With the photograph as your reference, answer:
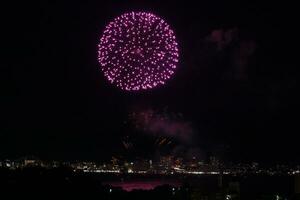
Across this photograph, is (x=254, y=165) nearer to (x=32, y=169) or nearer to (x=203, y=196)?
(x=203, y=196)

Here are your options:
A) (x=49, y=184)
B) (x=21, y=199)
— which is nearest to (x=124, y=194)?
(x=49, y=184)

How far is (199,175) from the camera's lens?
91.8 metres

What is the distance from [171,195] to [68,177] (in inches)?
295

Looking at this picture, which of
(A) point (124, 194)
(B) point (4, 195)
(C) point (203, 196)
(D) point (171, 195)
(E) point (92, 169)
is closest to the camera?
(B) point (4, 195)

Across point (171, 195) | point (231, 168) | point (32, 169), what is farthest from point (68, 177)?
point (231, 168)

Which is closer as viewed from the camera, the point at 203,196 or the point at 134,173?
the point at 203,196

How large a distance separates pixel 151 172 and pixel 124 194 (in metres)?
61.5

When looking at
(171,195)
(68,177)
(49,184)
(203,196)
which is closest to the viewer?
(49,184)

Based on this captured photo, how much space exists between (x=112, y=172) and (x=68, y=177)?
65589 mm

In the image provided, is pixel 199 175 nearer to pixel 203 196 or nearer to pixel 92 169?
pixel 92 169

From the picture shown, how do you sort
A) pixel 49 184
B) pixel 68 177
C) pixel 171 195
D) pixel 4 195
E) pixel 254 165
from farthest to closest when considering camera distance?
pixel 254 165, pixel 171 195, pixel 68 177, pixel 49 184, pixel 4 195

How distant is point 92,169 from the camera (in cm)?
8862

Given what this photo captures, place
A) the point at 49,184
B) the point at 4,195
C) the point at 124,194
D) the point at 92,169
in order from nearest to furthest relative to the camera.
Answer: the point at 4,195 < the point at 49,184 < the point at 124,194 < the point at 92,169

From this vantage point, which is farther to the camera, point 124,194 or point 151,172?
point 151,172
